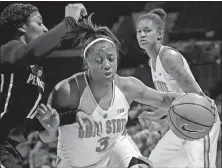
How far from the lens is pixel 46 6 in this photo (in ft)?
11.5

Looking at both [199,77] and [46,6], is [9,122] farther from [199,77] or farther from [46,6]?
[199,77]

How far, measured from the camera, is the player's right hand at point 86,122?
2.61m

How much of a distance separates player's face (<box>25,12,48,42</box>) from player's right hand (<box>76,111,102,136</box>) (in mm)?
564

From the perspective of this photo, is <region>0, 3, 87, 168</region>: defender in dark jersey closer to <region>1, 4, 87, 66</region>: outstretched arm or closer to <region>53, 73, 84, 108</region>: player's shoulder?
<region>1, 4, 87, 66</region>: outstretched arm

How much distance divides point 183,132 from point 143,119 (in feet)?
1.53

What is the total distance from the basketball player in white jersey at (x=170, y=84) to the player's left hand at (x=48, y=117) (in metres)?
1.02

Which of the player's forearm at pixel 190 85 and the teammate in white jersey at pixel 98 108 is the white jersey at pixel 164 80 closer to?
the player's forearm at pixel 190 85

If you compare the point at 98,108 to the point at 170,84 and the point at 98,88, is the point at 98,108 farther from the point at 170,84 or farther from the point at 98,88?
the point at 170,84

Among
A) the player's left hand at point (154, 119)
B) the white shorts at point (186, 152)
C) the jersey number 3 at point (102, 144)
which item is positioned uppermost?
the jersey number 3 at point (102, 144)

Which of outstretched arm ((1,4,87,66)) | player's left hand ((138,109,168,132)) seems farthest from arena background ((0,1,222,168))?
outstretched arm ((1,4,87,66))

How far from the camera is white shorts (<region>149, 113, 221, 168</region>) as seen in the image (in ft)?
9.89

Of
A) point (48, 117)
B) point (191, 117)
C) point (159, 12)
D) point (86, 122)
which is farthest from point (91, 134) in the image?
point (159, 12)

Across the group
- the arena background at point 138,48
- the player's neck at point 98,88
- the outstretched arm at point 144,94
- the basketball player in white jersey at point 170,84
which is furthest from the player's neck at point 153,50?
the player's neck at point 98,88

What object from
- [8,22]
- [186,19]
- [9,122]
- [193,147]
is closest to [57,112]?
[9,122]
